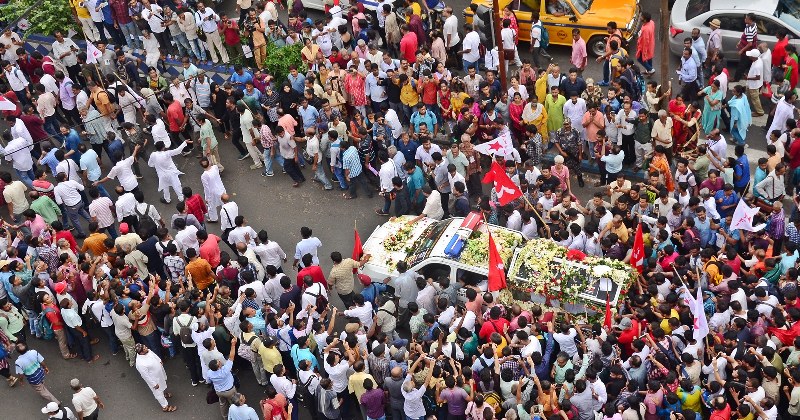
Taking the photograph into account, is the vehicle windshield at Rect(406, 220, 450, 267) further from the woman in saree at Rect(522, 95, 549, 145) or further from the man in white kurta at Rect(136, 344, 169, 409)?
the man in white kurta at Rect(136, 344, 169, 409)

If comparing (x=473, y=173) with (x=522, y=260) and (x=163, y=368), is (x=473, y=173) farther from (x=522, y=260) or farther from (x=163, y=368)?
(x=163, y=368)

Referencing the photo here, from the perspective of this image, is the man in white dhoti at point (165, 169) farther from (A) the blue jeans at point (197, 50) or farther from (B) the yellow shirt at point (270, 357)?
(B) the yellow shirt at point (270, 357)

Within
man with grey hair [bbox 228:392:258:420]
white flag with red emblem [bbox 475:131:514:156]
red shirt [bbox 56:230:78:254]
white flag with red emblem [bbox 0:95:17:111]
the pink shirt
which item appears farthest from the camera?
the pink shirt

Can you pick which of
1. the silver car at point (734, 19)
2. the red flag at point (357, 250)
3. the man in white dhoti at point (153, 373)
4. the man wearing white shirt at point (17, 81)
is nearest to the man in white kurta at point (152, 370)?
the man in white dhoti at point (153, 373)

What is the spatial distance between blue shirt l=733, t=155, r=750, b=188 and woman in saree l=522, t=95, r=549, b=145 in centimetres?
358

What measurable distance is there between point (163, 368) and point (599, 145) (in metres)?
8.39

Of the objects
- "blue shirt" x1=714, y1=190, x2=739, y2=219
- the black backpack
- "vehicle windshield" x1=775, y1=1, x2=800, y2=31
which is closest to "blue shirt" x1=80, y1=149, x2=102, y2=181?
the black backpack

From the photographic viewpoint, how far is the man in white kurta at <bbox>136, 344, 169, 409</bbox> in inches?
619

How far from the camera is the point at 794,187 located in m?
18.7

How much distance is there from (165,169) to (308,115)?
2.79 meters

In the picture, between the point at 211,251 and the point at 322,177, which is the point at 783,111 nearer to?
the point at 322,177

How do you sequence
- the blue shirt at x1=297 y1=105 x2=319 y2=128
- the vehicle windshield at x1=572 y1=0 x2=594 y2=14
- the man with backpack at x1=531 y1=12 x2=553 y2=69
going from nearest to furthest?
the blue shirt at x1=297 y1=105 x2=319 y2=128
the man with backpack at x1=531 y1=12 x2=553 y2=69
the vehicle windshield at x1=572 y1=0 x2=594 y2=14

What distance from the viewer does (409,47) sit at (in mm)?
22156

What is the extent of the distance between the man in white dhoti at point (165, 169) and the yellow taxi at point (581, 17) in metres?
7.13
